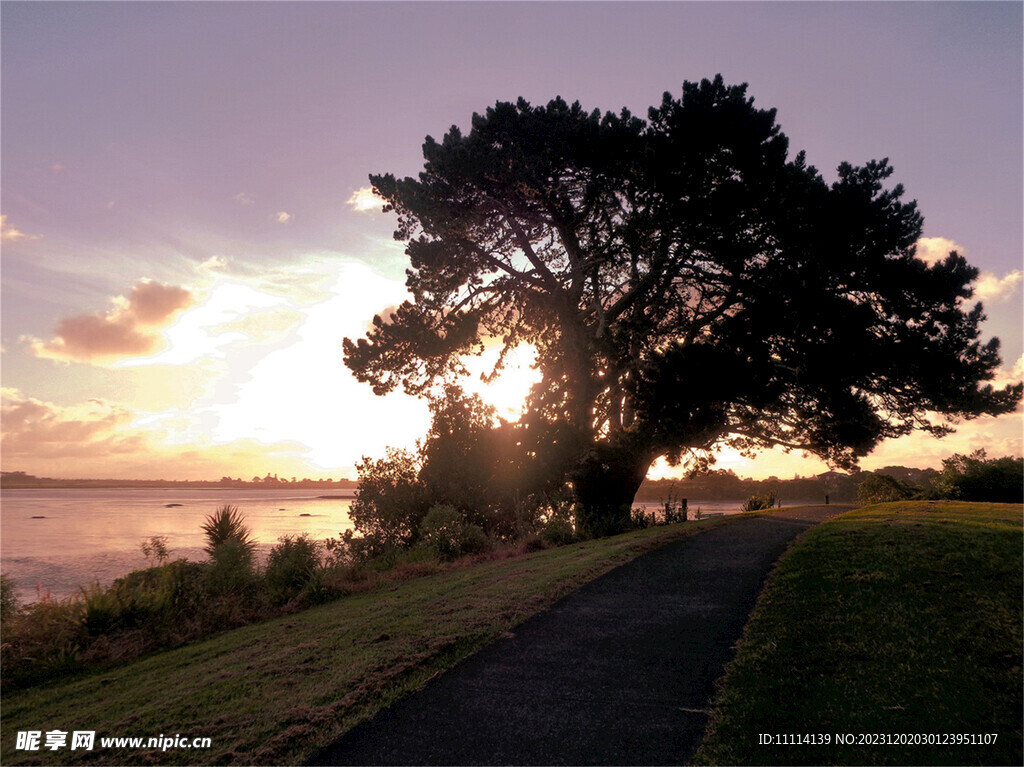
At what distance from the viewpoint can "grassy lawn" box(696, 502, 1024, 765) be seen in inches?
183

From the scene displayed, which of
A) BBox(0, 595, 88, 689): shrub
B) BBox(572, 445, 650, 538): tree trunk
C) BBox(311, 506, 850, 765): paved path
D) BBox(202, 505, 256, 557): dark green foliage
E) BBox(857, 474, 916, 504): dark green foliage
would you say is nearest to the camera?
BBox(311, 506, 850, 765): paved path

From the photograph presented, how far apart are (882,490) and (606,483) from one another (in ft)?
63.7

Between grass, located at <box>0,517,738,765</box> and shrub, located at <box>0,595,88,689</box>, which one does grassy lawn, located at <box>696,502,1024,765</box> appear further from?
shrub, located at <box>0,595,88,689</box>

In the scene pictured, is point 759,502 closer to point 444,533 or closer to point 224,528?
point 444,533

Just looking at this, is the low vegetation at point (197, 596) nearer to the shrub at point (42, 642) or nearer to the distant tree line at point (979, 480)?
the shrub at point (42, 642)

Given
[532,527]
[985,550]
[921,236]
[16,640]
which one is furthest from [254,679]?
[921,236]

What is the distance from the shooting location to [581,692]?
224 inches

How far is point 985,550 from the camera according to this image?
388 inches

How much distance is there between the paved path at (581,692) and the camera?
466 centimetres

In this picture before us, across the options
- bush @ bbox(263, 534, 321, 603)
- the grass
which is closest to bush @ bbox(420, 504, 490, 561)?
bush @ bbox(263, 534, 321, 603)

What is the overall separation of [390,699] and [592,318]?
20731 mm

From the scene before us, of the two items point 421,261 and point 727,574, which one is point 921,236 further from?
point 421,261

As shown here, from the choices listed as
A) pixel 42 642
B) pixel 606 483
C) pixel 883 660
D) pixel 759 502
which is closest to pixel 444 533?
pixel 606 483

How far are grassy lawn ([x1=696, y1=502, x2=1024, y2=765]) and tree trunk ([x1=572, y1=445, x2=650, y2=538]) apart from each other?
12348mm
